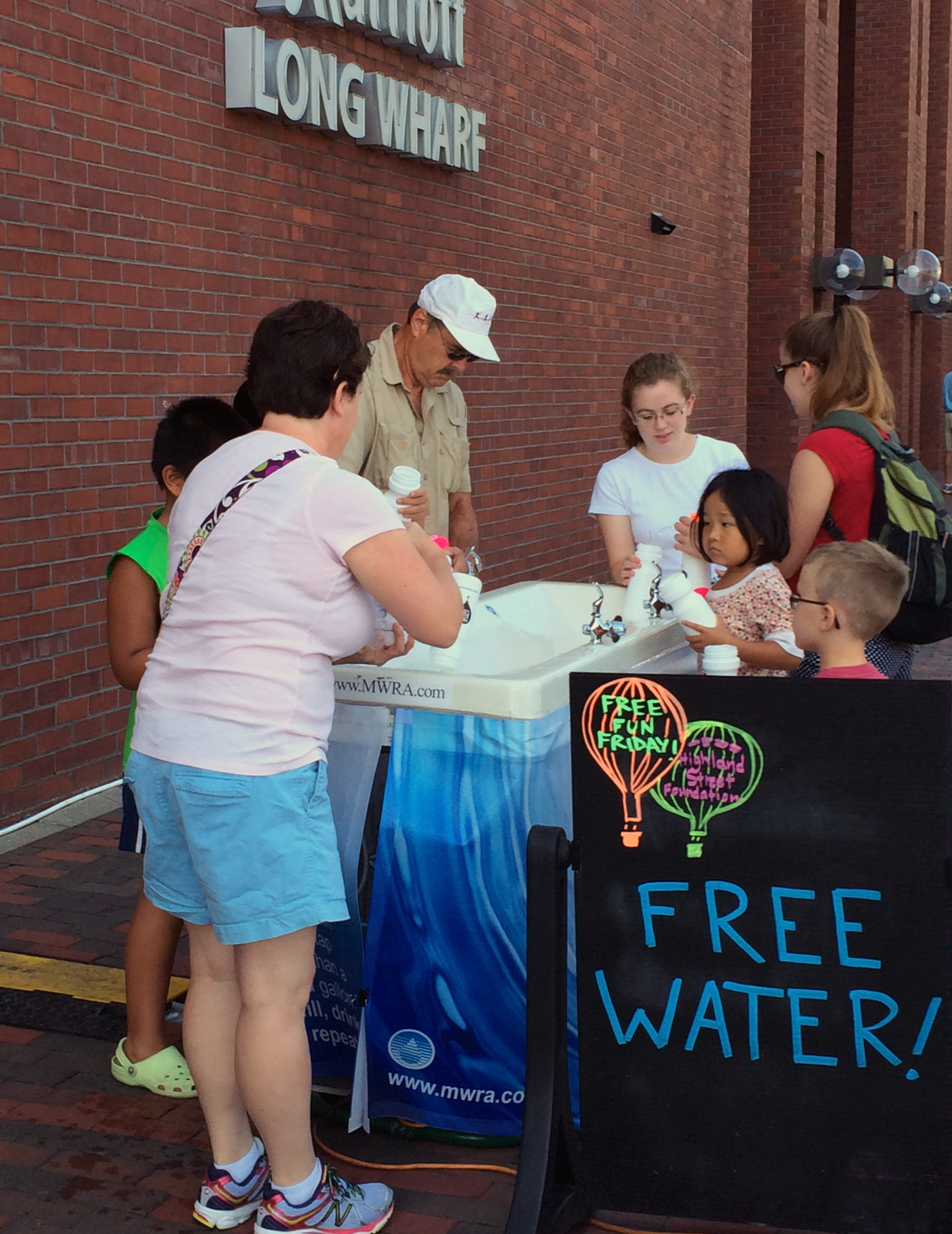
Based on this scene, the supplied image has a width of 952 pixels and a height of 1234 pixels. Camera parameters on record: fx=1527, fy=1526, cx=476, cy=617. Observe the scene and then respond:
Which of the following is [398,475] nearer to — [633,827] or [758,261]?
[633,827]

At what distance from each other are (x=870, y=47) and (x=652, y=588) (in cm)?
2185

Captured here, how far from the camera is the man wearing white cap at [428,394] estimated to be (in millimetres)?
4184

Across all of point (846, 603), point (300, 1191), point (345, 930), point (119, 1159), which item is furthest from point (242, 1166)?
point (846, 603)

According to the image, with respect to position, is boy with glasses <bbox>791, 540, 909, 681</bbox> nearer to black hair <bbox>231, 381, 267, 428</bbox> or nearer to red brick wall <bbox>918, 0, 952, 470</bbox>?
black hair <bbox>231, 381, 267, 428</bbox>

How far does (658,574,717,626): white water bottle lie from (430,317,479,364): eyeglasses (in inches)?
41.4

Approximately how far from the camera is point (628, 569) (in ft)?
13.6

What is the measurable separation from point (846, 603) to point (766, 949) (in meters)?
0.86

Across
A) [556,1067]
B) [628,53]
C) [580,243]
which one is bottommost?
[556,1067]

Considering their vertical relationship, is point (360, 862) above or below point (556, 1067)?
above

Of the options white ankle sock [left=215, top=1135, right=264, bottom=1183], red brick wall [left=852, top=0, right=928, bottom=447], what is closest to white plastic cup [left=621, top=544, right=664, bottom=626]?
white ankle sock [left=215, top=1135, right=264, bottom=1183]

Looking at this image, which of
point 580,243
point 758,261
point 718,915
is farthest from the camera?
point 758,261

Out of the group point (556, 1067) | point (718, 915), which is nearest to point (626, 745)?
point (718, 915)

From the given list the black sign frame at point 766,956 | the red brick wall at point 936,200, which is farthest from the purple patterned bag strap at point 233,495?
the red brick wall at point 936,200

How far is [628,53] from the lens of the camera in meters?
11.7
